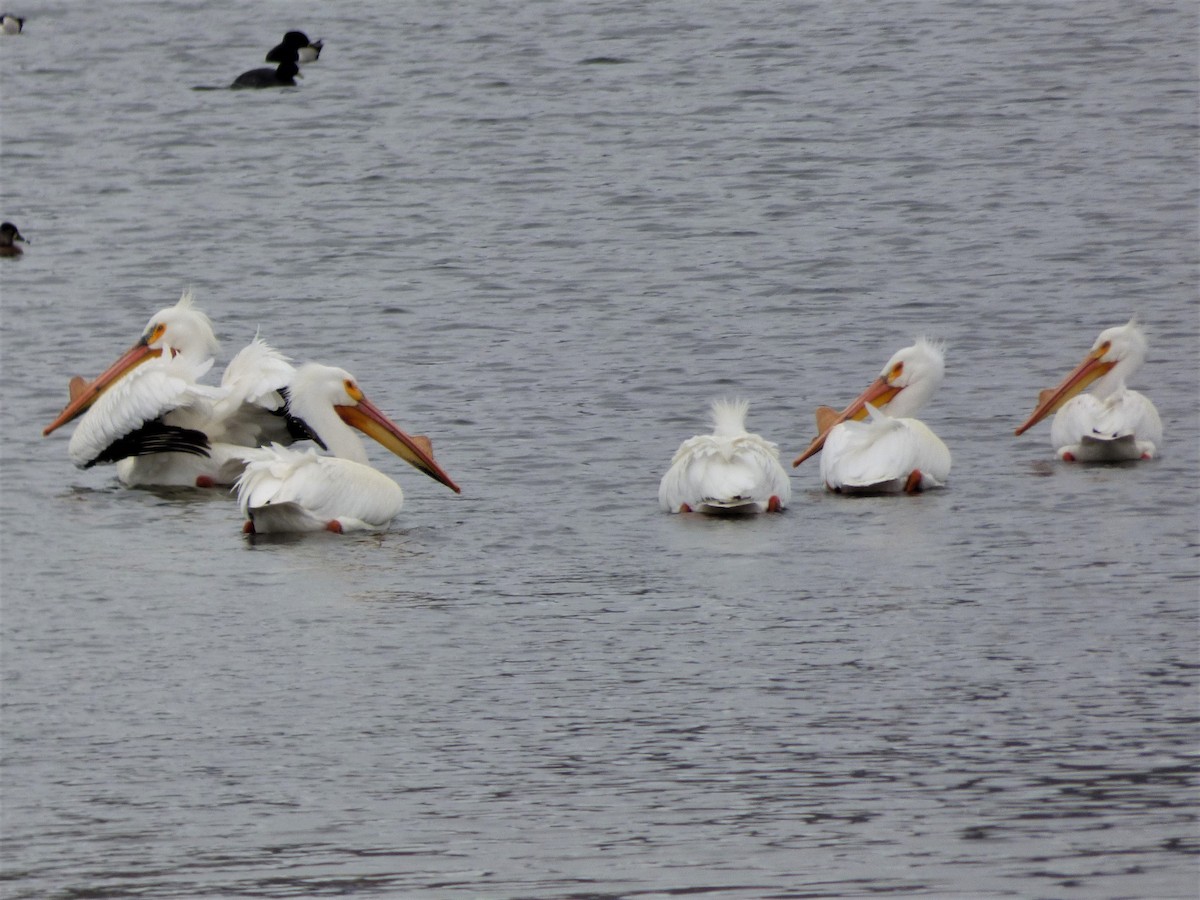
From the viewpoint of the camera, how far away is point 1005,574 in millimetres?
7059

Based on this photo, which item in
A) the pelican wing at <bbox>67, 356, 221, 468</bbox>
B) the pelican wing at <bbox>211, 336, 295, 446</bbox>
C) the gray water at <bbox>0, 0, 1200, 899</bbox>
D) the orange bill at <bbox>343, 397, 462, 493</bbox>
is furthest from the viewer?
the pelican wing at <bbox>211, 336, 295, 446</bbox>

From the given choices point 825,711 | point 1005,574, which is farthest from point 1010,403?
point 825,711

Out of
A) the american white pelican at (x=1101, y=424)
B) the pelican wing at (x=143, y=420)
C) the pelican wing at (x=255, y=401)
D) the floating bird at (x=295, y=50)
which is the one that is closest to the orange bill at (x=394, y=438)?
the pelican wing at (x=255, y=401)

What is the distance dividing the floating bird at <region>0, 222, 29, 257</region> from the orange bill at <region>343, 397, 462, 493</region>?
5.06 m

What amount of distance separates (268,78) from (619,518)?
1103 centimetres

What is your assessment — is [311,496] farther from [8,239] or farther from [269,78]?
[269,78]

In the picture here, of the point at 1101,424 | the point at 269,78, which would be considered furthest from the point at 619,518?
the point at 269,78

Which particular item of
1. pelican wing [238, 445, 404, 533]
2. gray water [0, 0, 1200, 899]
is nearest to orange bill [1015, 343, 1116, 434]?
gray water [0, 0, 1200, 899]

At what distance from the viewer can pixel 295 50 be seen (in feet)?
61.2

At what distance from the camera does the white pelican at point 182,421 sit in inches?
351

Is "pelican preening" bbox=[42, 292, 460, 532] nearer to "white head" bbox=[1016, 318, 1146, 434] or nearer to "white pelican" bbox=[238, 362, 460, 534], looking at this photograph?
"white pelican" bbox=[238, 362, 460, 534]

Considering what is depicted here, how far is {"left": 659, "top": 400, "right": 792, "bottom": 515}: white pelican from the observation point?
26.0 feet

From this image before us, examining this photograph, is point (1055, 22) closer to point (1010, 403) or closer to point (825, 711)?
point (1010, 403)

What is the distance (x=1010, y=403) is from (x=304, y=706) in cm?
448
